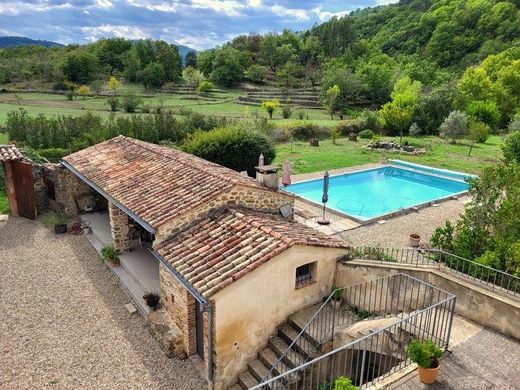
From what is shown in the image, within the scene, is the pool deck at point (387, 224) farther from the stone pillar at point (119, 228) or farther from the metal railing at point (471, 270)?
the stone pillar at point (119, 228)

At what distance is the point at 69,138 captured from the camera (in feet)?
89.5

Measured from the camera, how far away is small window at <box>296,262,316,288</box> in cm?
1049

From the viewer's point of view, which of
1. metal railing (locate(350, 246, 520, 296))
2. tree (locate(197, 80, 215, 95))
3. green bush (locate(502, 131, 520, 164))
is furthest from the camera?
tree (locate(197, 80, 215, 95))

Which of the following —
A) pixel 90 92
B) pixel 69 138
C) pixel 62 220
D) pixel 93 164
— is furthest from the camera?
pixel 90 92

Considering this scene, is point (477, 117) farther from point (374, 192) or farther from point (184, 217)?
point (184, 217)

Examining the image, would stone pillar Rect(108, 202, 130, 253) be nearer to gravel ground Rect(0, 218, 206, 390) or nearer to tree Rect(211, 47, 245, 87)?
gravel ground Rect(0, 218, 206, 390)

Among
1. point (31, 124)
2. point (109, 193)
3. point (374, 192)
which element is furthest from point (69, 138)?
point (374, 192)

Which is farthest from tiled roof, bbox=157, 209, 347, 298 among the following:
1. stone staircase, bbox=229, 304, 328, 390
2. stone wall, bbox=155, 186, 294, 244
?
stone staircase, bbox=229, 304, 328, 390

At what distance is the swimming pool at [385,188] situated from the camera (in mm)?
23656

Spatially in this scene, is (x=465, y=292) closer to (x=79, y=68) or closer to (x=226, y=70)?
(x=226, y=70)

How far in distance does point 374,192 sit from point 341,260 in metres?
16.4

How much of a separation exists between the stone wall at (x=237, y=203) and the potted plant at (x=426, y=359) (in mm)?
6298

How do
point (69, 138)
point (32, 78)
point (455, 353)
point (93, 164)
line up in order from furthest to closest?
Result: point (32, 78) → point (69, 138) → point (93, 164) → point (455, 353)

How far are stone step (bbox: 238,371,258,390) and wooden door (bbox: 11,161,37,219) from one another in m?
14.9
